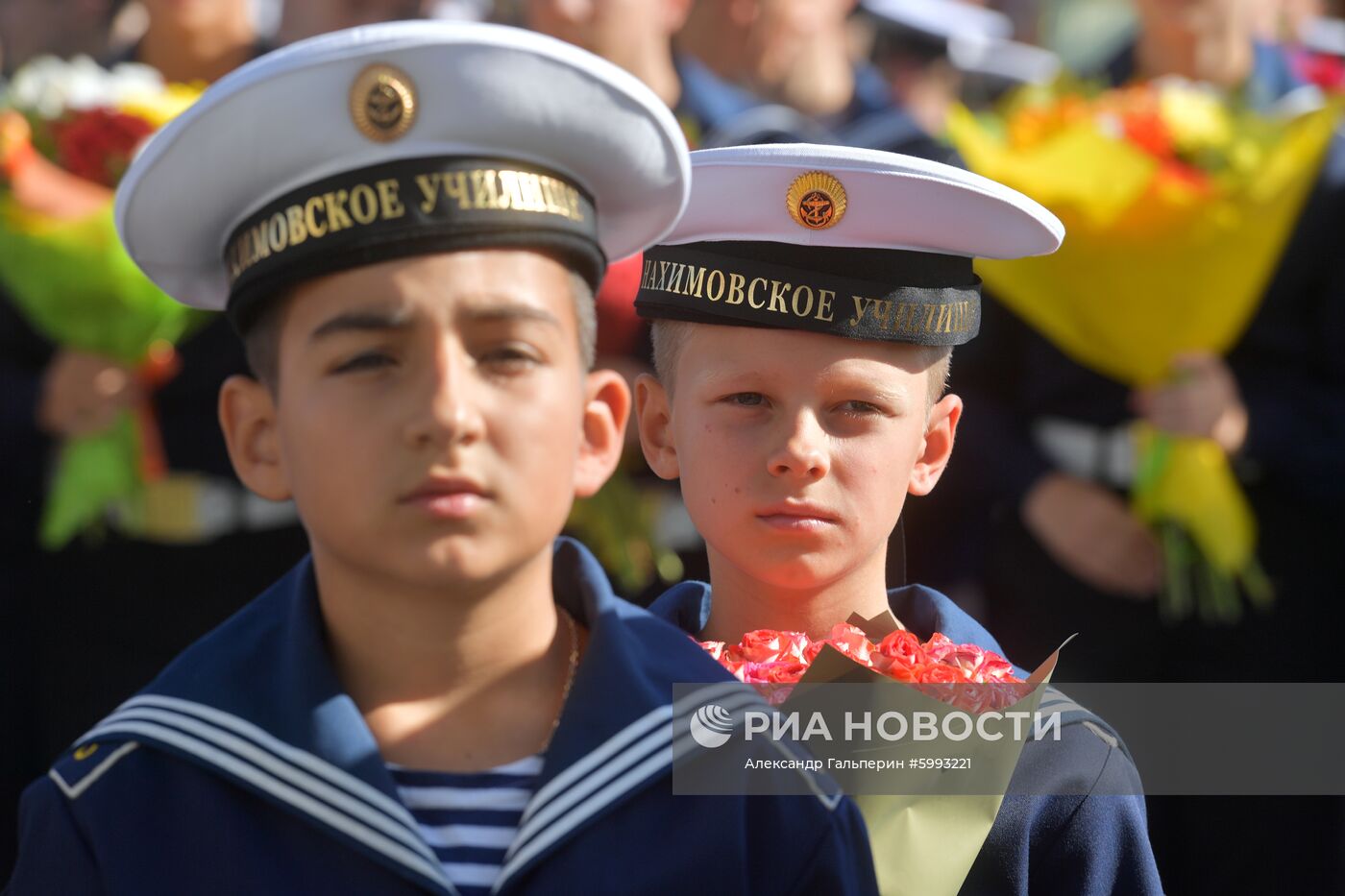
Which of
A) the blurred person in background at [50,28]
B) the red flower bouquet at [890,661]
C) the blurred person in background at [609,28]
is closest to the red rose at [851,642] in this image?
the red flower bouquet at [890,661]

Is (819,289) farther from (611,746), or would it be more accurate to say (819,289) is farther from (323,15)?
(323,15)

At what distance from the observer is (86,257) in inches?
198

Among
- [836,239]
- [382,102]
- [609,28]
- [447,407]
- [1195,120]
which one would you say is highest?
[609,28]

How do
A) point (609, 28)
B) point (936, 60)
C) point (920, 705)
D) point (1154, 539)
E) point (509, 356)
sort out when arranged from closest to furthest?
point (509, 356)
point (920, 705)
point (1154, 539)
point (609, 28)
point (936, 60)

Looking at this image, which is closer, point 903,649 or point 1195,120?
point 903,649

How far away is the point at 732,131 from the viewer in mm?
5645

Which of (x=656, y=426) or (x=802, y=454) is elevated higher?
(x=656, y=426)

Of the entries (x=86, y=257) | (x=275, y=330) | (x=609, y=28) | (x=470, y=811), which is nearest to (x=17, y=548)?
(x=86, y=257)

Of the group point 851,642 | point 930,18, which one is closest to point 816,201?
point 851,642

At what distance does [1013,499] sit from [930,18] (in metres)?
4.06

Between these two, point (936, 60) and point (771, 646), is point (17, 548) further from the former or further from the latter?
point (936, 60)

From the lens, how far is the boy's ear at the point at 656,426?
9.56ft

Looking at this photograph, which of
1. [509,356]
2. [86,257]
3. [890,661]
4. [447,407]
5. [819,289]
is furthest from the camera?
[86,257]

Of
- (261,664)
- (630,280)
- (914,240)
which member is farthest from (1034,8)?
(261,664)
